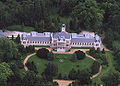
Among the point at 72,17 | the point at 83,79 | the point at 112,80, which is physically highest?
the point at 72,17

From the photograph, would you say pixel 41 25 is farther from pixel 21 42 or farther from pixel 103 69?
pixel 103 69

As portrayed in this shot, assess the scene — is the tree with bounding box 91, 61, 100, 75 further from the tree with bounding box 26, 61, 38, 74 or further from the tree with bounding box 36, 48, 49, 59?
the tree with bounding box 26, 61, 38, 74

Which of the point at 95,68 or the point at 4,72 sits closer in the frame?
the point at 4,72

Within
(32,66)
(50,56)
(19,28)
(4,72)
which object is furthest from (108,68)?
(19,28)

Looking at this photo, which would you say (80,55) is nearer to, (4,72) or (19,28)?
(4,72)

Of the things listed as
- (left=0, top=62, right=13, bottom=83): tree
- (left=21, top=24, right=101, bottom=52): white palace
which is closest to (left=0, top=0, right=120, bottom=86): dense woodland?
(left=0, top=62, right=13, bottom=83): tree

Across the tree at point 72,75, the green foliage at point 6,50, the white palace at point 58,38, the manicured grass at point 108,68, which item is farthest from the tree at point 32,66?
the manicured grass at point 108,68
